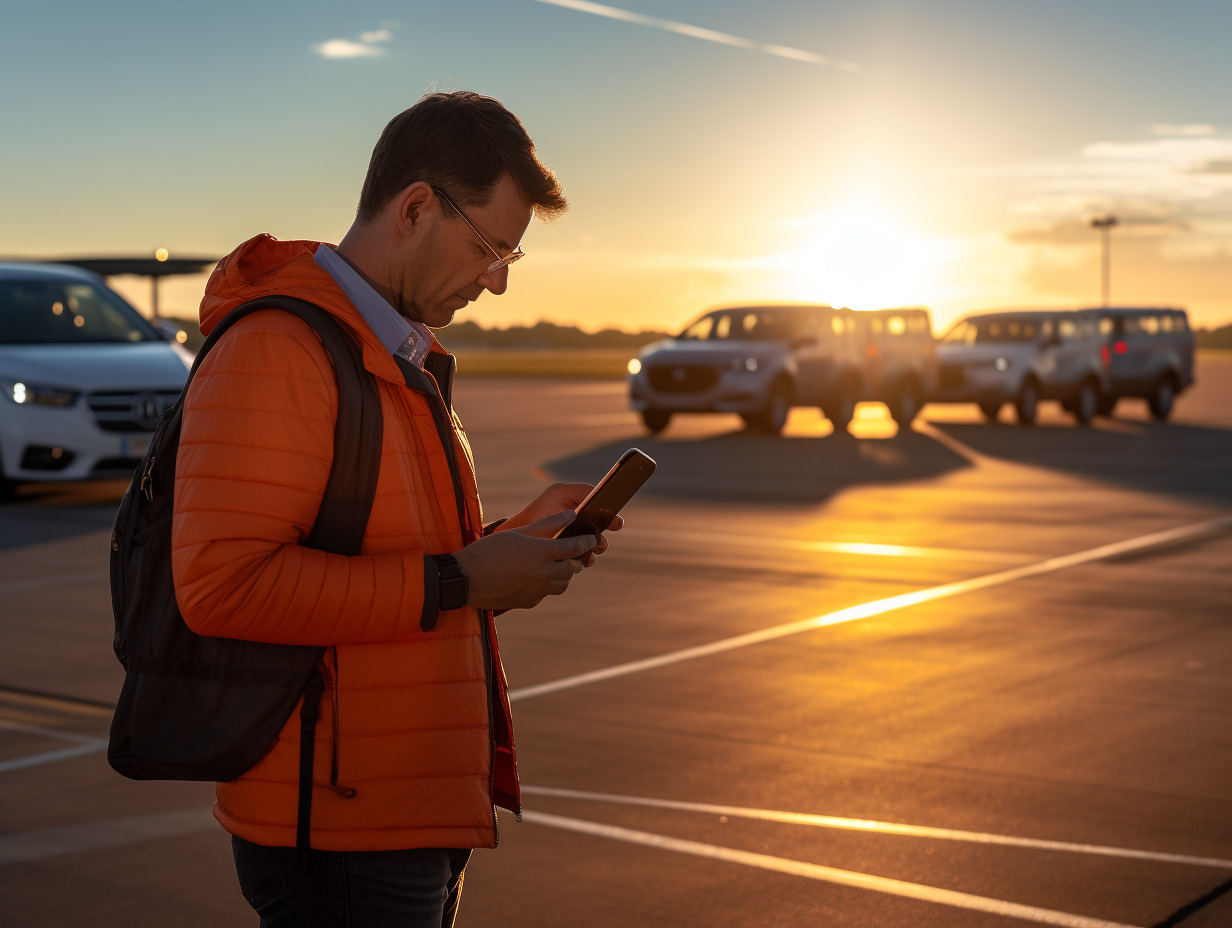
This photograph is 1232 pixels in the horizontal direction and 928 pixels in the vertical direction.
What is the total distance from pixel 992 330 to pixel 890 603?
20.7 metres

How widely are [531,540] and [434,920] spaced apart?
1.76 feet

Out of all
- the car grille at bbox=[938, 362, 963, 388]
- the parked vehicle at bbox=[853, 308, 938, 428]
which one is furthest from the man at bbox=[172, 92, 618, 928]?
the car grille at bbox=[938, 362, 963, 388]

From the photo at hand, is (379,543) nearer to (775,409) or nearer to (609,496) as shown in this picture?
(609,496)

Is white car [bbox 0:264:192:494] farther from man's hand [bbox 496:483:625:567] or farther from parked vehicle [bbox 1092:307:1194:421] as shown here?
parked vehicle [bbox 1092:307:1194:421]

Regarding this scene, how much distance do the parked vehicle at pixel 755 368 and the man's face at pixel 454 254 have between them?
856 inches

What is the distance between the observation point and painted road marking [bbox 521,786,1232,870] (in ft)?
14.9

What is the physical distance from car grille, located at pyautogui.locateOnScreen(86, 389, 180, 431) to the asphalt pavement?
95cm

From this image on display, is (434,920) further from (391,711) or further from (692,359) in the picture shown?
(692,359)

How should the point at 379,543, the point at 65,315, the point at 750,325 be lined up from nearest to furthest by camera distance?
the point at 379,543
the point at 65,315
the point at 750,325

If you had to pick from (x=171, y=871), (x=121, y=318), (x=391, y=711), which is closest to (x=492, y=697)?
(x=391, y=711)

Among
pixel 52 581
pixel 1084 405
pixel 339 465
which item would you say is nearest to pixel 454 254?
pixel 339 465

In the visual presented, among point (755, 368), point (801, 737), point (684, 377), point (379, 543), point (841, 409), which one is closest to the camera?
point (379, 543)

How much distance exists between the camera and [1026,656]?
7.50 metres

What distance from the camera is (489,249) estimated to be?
2.21 meters
